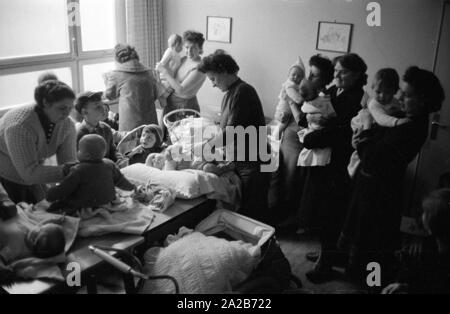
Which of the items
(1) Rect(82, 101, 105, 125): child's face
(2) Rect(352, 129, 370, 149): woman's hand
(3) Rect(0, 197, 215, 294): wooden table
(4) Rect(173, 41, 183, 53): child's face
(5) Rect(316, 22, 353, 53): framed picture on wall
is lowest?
(3) Rect(0, 197, 215, 294): wooden table

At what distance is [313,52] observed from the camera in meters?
3.79

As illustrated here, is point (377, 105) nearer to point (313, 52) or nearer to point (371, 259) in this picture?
point (371, 259)

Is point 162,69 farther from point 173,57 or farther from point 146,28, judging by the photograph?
point 146,28

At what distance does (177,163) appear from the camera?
2707mm

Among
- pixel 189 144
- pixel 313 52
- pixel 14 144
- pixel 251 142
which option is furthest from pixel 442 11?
pixel 14 144

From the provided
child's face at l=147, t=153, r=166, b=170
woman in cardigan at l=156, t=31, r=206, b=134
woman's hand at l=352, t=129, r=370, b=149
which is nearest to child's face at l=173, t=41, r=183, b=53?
woman in cardigan at l=156, t=31, r=206, b=134

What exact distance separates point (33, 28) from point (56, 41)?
0.27m

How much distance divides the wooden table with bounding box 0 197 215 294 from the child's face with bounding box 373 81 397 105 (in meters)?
1.18

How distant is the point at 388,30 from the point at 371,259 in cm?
199

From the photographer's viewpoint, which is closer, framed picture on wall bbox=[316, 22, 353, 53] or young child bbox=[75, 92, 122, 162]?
young child bbox=[75, 92, 122, 162]

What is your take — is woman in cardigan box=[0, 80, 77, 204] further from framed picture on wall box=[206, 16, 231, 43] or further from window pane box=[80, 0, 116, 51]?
framed picture on wall box=[206, 16, 231, 43]

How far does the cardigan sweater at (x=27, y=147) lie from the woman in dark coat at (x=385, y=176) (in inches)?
66.2

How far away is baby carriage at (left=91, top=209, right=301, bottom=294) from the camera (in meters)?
1.83

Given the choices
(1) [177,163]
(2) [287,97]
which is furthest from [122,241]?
(2) [287,97]
